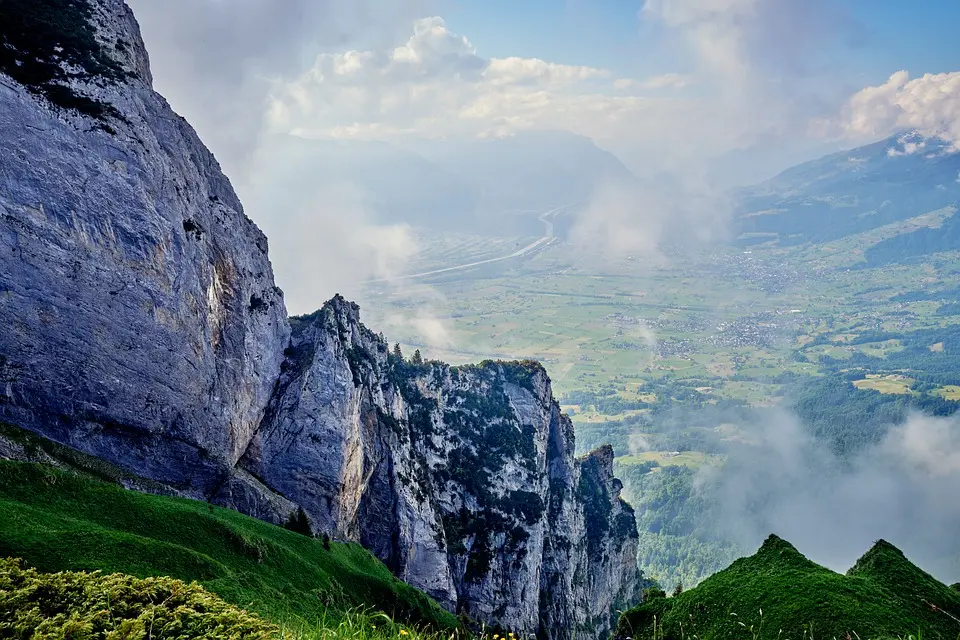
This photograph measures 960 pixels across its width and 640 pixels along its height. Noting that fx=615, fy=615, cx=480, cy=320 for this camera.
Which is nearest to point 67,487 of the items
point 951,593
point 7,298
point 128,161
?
point 7,298

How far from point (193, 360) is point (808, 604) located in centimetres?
4196

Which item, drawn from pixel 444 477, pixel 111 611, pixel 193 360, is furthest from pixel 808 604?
pixel 444 477

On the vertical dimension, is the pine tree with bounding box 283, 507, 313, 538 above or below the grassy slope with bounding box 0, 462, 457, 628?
above

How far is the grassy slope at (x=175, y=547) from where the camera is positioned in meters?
16.6

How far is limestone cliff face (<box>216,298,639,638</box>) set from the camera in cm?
5834

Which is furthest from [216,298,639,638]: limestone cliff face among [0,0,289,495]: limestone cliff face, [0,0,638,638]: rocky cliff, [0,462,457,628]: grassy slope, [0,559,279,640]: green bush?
[0,559,279,640]: green bush

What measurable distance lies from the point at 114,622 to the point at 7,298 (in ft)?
122

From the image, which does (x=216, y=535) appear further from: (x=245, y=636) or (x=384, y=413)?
(x=384, y=413)

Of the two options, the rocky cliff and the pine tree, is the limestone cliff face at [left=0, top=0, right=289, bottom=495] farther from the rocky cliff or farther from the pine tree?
the pine tree

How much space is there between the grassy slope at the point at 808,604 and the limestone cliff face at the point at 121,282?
35223mm

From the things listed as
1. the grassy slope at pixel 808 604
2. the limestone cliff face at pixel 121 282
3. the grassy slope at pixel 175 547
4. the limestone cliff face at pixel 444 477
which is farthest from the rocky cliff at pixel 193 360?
the grassy slope at pixel 808 604

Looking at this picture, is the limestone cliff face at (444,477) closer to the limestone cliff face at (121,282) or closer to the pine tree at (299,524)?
the pine tree at (299,524)

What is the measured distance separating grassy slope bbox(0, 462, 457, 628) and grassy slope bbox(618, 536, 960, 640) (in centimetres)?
921

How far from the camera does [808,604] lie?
1777cm
